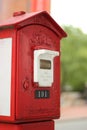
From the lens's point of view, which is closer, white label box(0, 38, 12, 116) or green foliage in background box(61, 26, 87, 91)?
white label box(0, 38, 12, 116)

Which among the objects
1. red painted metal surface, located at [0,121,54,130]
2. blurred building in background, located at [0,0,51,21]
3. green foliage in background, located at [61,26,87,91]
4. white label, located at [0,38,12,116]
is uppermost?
green foliage in background, located at [61,26,87,91]

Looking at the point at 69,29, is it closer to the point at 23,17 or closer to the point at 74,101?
the point at 74,101

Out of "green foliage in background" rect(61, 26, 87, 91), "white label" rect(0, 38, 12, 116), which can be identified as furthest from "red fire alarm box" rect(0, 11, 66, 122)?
"green foliage in background" rect(61, 26, 87, 91)

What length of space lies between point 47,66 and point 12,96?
0.61 ft

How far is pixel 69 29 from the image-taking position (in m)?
14.3

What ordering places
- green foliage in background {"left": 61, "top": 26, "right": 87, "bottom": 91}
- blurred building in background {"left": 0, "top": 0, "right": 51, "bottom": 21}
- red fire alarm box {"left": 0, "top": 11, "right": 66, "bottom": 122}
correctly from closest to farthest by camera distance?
red fire alarm box {"left": 0, "top": 11, "right": 66, "bottom": 122}, blurred building in background {"left": 0, "top": 0, "right": 51, "bottom": 21}, green foliage in background {"left": 61, "top": 26, "right": 87, "bottom": 91}

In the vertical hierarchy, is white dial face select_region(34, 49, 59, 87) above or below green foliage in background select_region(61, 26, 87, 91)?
below

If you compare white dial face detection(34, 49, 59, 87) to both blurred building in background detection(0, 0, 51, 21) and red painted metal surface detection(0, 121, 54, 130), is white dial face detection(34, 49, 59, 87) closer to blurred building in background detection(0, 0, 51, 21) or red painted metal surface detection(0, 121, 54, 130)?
red painted metal surface detection(0, 121, 54, 130)

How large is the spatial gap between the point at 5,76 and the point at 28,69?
0.27 feet

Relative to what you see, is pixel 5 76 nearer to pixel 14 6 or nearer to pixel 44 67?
pixel 44 67

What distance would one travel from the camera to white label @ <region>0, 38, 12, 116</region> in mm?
1194

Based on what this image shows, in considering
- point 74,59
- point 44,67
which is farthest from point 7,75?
point 74,59

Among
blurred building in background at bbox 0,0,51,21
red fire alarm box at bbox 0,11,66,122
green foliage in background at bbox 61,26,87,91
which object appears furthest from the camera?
green foliage in background at bbox 61,26,87,91

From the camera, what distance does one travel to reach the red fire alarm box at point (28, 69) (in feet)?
3.87
